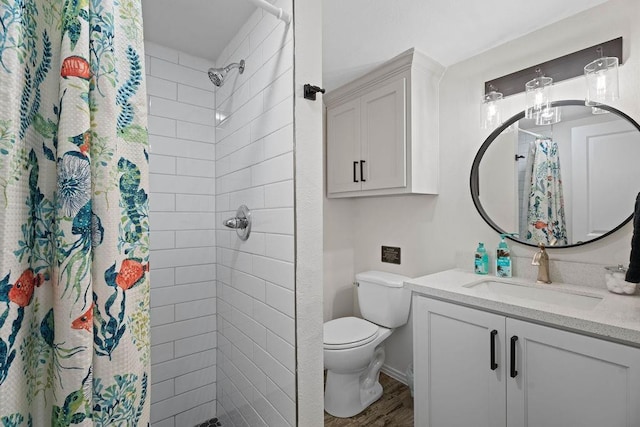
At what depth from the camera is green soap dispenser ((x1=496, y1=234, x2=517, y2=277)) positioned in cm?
167

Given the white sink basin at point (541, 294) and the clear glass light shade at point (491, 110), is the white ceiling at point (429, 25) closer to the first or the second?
the clear glass light shade at point (491, 110)

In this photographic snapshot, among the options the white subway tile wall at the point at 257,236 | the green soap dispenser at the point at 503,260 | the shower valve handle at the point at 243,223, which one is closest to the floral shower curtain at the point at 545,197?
Answer: the green soap dispenser at the point at 503,260

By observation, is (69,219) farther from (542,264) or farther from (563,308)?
(542,264)

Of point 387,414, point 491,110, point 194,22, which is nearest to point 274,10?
point 194,22

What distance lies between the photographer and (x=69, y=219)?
54 centimetres

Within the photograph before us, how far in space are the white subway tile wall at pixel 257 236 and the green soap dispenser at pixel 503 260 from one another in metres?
1.27

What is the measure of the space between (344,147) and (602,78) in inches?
58.7

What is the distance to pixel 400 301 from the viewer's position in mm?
2088

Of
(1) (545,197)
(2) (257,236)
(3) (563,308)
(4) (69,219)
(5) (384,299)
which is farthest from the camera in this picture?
(5) (384,299)

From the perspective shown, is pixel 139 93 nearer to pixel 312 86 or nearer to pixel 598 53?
pixel 312 86

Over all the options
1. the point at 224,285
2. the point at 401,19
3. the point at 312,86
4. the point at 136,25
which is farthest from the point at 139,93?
the point at 401,19

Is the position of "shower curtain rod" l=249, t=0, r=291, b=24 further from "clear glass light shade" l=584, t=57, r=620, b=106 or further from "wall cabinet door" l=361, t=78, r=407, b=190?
"clear glass light shade" l=584, t=57, r=620, b=106

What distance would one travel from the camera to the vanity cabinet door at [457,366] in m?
1.29

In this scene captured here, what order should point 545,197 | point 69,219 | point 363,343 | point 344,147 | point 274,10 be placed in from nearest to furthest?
1. point 69,219
2. point 274,10
3. point 545,197
4. point 363,343
5. point 344,147
